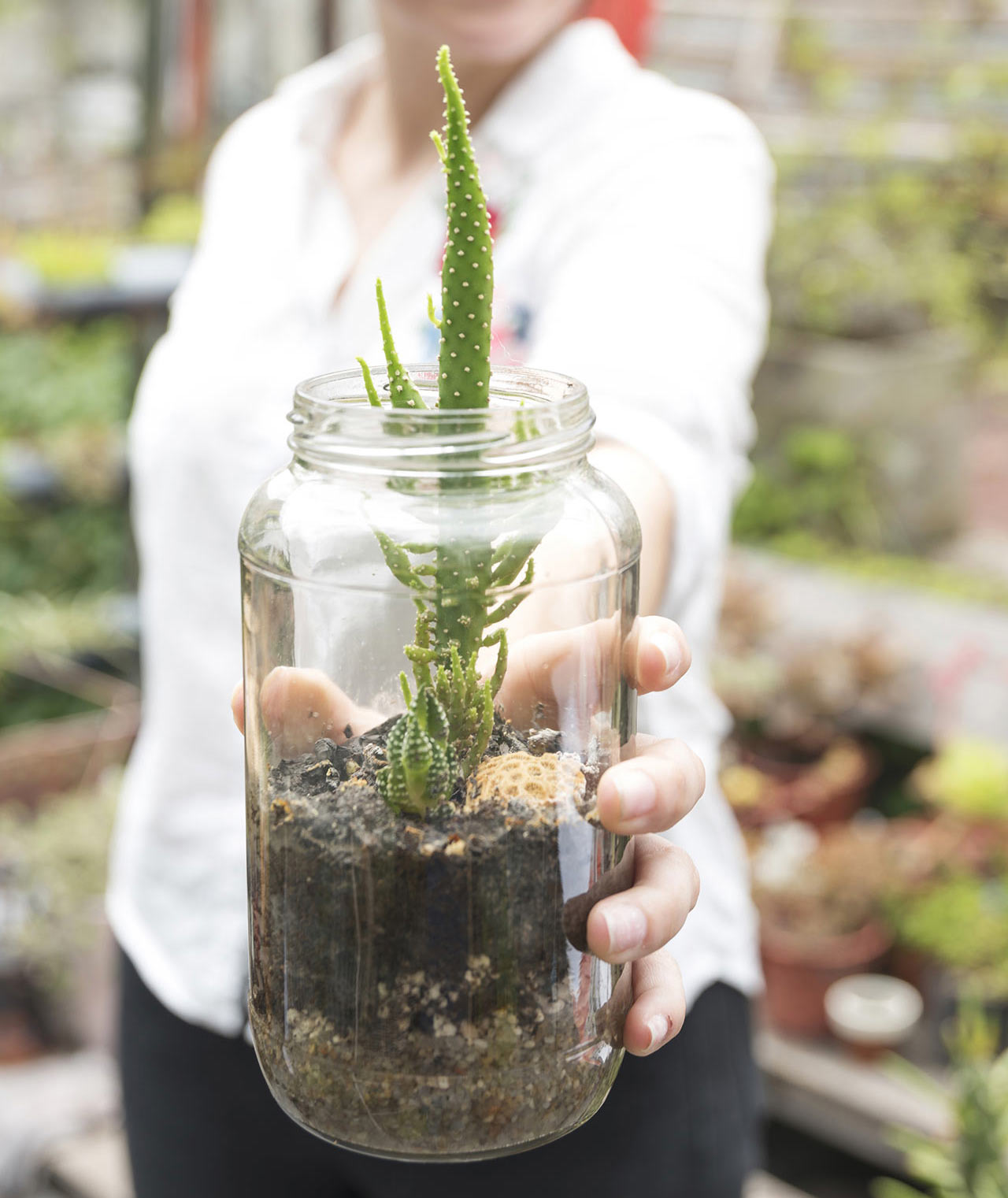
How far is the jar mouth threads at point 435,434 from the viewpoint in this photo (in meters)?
0.48

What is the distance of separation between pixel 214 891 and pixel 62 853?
127 cm

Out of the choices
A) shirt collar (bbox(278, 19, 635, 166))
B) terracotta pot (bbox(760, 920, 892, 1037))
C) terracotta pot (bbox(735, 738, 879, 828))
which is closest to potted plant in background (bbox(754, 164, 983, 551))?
terracotta pot (bbox(735, 738, 879, 828))

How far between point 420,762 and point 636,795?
8 centimetres

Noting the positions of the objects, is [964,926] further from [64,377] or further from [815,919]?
[64,377]

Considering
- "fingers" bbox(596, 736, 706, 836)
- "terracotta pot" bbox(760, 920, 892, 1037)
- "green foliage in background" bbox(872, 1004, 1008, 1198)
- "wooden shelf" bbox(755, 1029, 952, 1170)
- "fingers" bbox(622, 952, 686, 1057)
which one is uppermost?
"fingers" bbox(596, 736, 706, 836)

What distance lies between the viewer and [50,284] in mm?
2395

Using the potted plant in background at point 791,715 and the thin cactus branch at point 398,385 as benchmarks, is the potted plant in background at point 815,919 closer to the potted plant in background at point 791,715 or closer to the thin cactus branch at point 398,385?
the potted plant in background at point 791,715

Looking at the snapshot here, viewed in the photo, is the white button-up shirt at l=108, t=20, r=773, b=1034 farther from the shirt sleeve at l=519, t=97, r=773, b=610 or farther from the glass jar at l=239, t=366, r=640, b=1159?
the glass jar at l=239, t=366, r=640, b=1159

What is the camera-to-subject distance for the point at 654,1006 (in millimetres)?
547

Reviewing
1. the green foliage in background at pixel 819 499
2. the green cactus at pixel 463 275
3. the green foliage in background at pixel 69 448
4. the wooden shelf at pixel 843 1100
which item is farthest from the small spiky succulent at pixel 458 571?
the green foliage in background at pixel 819 499

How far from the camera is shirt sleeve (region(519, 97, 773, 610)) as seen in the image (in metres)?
0.78

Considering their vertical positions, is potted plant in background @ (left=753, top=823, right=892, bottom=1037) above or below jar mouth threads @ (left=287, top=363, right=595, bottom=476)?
below

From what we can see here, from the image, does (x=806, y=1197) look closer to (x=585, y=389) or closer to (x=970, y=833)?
(x=970, y=833)

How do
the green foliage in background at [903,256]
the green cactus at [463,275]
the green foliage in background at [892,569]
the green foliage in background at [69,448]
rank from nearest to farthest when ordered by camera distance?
the green cactus at [463,275]
the green foliage in background at [69,448]
the green foliage in background at [892,569]
the green foliage in background at [903,256]
